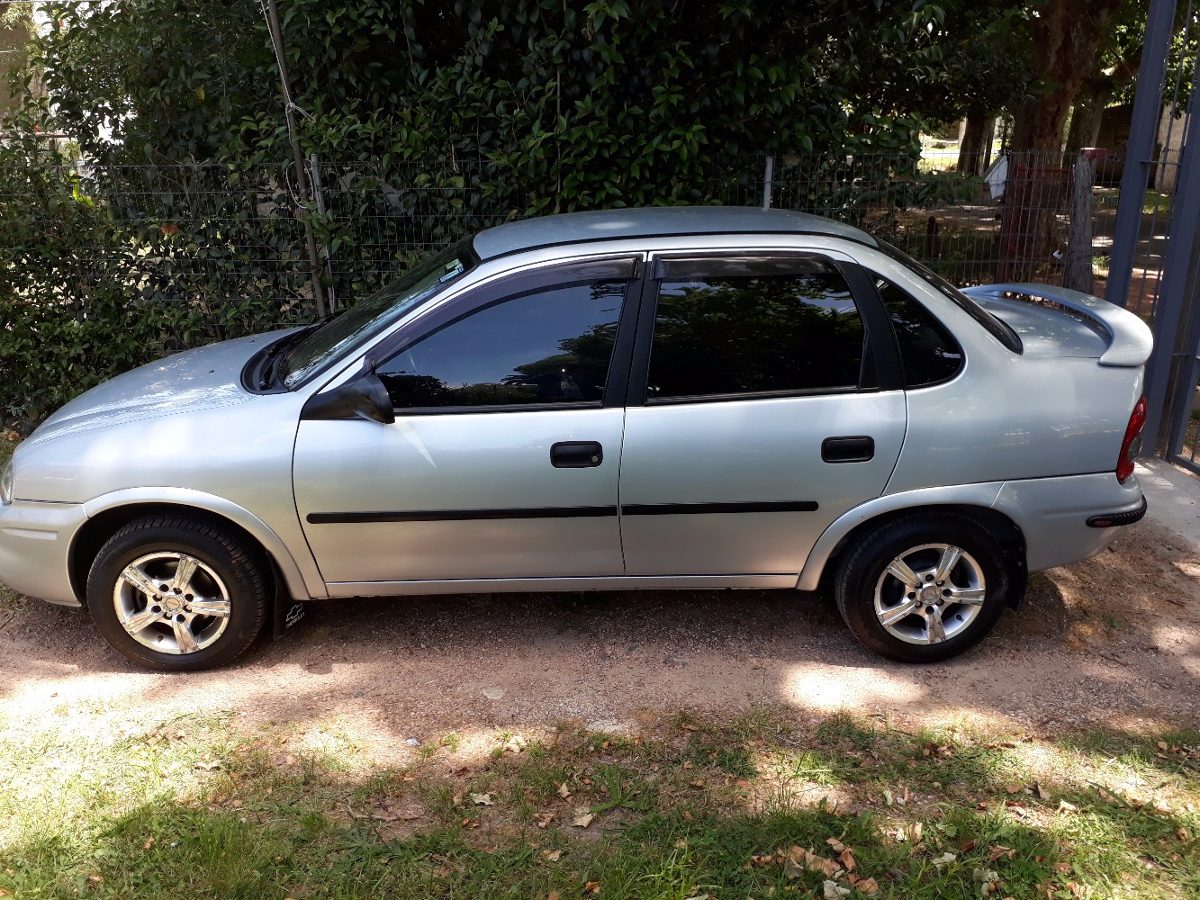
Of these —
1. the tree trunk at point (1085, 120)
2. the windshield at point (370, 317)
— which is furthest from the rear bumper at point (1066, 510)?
the tree trunk at point (1085, 120)

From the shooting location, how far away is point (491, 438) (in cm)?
390

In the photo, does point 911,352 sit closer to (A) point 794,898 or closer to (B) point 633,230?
(B) point 633,230

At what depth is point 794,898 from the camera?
2.98 m

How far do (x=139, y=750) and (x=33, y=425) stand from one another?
14.6 feet

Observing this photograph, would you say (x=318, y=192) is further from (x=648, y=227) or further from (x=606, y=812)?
(x=606, y=812)

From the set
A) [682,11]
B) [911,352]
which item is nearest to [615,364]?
[911,352]

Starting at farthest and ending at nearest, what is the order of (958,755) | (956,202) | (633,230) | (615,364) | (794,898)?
(956,202), (633,230), (615,364), (958,755), (794,898)

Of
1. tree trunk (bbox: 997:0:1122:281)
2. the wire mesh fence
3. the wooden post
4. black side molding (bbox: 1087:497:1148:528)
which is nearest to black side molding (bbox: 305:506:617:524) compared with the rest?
black side molding (bbox: 1087:497:1148:528)

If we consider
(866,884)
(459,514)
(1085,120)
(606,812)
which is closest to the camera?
(866,884)

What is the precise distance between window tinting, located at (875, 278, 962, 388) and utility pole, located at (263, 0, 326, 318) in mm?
4414

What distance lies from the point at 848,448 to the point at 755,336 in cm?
56

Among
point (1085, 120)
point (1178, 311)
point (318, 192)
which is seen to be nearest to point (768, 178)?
point (1178, 311)

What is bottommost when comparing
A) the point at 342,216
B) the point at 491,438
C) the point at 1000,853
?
the point at 1000,853

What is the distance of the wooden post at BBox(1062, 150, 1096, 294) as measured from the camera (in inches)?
292
